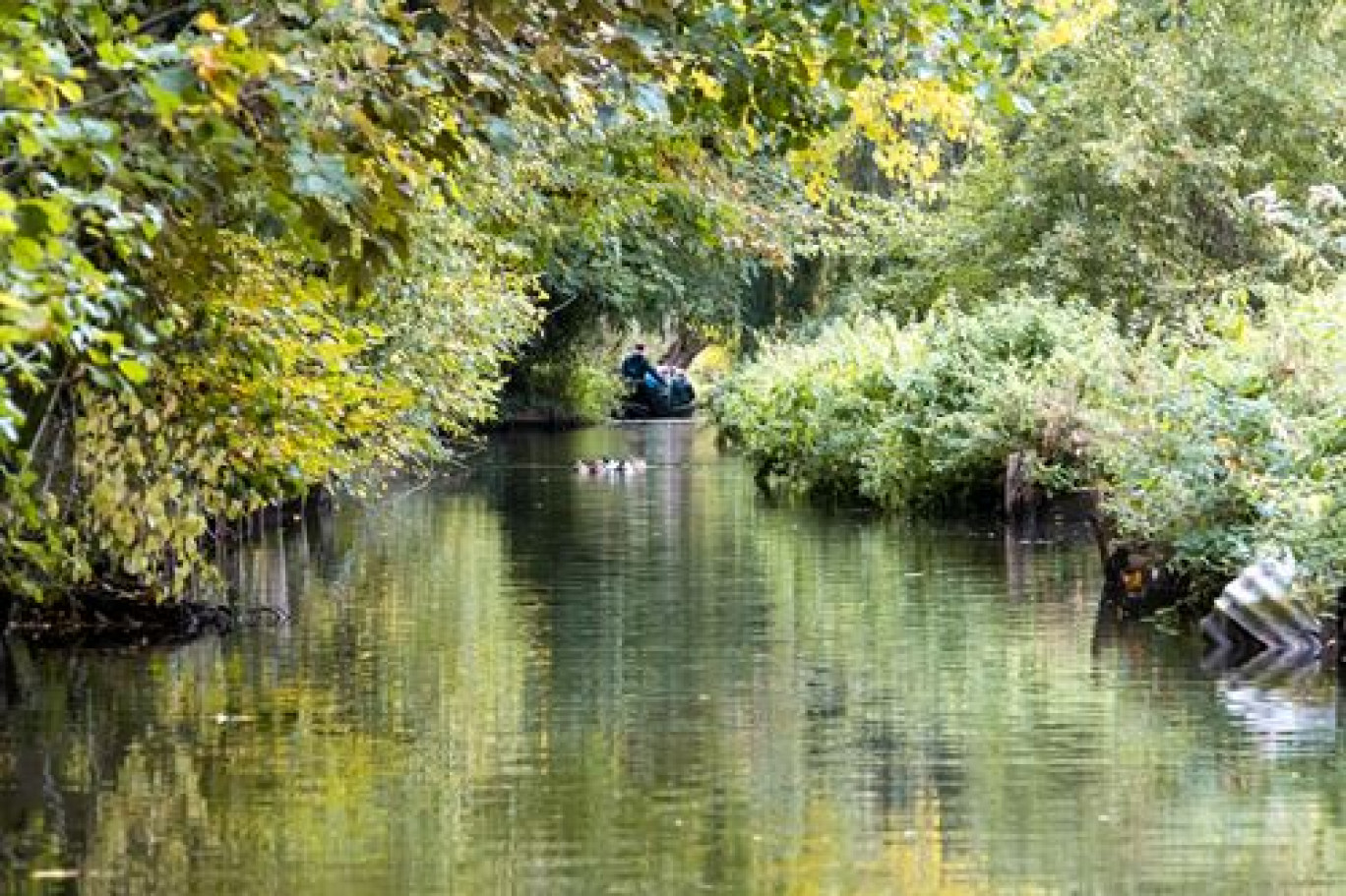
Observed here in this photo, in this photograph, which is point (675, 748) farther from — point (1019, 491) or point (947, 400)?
point (947, 400)

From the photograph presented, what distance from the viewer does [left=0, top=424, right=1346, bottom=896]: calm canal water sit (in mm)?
9352

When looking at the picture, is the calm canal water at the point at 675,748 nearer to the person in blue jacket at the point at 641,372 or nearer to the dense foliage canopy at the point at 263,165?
the dense foliage canopy at the point at 263,165

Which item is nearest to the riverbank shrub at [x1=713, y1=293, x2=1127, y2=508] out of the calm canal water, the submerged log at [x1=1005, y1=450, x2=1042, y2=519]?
the submerged log at [x1=1005, y1=450, x2=1042, y2=519]

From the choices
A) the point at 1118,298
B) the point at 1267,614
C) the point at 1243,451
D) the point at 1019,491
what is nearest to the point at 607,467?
the point at 1118,298

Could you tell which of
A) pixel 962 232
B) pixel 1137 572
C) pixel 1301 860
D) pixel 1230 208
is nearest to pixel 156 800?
pixel 1301 860

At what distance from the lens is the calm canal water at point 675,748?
9.35 m

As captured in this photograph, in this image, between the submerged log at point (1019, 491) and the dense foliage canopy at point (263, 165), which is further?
the submerged log at point (1019, 491)

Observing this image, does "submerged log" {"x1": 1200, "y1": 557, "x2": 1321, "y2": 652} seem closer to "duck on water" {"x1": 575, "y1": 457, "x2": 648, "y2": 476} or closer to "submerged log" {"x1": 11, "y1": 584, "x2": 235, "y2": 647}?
"submerged log" {"x1": 11, "y1": 584, "x2": 235, "y2": 647}

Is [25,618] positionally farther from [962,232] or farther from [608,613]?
[962,232]

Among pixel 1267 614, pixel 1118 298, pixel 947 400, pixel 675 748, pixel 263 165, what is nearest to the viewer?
pixel 263 165

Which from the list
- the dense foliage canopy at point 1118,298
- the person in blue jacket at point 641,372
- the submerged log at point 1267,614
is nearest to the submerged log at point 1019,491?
the dense foliage canopy at point 1118,298

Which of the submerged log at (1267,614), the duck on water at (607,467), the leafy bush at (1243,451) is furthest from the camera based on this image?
the duck on water at (607,467)

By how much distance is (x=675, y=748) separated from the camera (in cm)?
1219

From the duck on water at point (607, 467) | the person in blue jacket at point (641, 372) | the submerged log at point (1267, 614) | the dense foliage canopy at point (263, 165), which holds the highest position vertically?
the person in blue jacket at point (641, 372)
